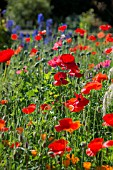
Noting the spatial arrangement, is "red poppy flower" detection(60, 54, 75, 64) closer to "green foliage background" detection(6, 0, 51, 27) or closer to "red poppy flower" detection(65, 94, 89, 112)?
"red poppy flower" detection(65, 94, 89, 112)

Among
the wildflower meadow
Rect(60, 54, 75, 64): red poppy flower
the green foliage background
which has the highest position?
the green foliage background

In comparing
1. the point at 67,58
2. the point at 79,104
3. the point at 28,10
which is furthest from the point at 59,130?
the point at 28,10

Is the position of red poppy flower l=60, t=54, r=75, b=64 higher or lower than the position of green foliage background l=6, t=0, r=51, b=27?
lower

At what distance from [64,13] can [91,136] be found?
55.2 ft

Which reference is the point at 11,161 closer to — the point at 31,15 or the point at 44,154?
the point at 44,154

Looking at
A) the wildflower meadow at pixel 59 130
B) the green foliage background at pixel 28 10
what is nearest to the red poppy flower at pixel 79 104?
the wildflower meadow at pixel 59 130

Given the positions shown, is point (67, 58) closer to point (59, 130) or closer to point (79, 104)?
point (79, 104)

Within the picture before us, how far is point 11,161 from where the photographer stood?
2.55m

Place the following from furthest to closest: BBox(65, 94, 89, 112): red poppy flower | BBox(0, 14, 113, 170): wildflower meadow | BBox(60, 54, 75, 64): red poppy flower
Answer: BBox(60, 54, 75, 64): red poppy flower → BBox(65, 94, 89, 112): red poppy flower → BBox(0, 14, 113, 170): wildflower meadow

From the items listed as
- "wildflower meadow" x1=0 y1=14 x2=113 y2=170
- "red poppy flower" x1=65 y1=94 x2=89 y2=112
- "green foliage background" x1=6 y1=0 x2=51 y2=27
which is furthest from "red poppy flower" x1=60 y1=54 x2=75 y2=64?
"green foliage background" x1=6 y1=0 x2=51 y2=27

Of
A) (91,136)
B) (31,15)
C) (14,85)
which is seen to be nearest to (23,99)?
(14,85)

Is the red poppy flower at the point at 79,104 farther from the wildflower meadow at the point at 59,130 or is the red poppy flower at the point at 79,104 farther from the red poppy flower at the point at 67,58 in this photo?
the red poppy flower at the point at 67,58

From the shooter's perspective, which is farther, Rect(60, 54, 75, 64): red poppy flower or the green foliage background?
the green foliage background

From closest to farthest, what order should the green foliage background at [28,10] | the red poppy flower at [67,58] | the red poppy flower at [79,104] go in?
the red poppy flower at [79,104]
the red poppy flower at [67,58]
the green foliage background at [28,10]
